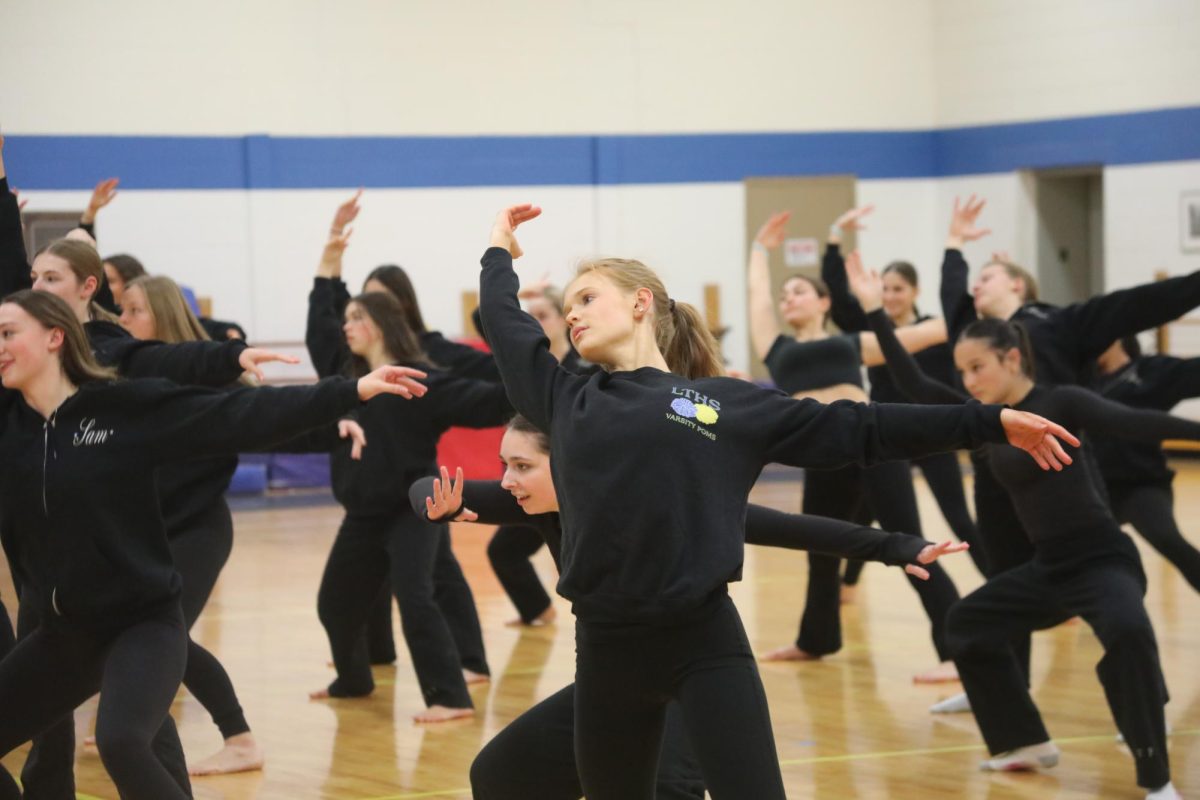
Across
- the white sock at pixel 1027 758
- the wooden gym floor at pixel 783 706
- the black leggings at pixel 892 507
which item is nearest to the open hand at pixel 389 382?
the wooden gym floor at pixel 783 706

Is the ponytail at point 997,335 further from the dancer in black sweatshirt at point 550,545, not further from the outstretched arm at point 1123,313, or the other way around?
the dancer in black sweatshirt at point 550,545

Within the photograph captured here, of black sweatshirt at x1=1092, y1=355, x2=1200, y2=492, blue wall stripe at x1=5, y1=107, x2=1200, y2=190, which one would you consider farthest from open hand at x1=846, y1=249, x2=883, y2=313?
blue wall stripe at x1=5, y1=107, x2=1200, y2=190

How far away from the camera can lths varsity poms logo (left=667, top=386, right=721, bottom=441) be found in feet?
12.9

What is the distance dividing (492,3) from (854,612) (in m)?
10.4

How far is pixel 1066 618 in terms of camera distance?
6039 mm

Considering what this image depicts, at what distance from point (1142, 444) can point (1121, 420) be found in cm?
241

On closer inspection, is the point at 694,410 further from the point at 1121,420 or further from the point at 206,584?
the point at 206,584

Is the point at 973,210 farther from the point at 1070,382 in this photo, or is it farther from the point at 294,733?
the point at 294,733

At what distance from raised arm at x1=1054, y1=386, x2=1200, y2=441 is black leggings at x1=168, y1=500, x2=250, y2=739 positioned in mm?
3261

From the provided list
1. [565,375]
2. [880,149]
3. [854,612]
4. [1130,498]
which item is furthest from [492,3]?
[565,375]

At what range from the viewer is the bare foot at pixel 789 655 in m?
8.45

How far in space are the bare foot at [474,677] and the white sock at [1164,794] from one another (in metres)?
3.50

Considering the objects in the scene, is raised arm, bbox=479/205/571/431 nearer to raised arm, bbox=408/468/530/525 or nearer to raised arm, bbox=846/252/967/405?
raised arm, bbox=408/468/530/525

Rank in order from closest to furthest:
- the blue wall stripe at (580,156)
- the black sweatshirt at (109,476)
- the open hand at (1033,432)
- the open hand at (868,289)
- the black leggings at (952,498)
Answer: the open hand at (1033,432), the black sweatshirt at (109,476), the open hand at (868,289), the black leggings at (952,498), the blue wall stripe at (580,156)
